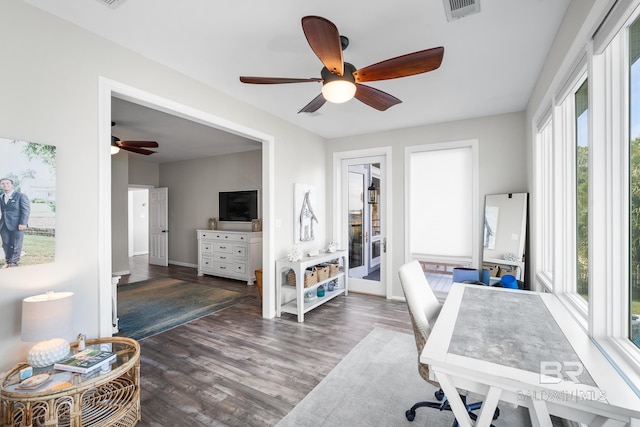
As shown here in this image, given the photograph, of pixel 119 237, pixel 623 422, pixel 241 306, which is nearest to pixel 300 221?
pixel 241 306

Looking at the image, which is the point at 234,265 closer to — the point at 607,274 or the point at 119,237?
the point at 119,237

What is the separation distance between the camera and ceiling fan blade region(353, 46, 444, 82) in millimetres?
1734

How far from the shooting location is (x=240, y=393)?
86.4 inches

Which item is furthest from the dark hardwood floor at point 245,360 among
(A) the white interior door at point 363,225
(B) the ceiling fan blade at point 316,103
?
(B) the ceiling fan blade at point 316,103

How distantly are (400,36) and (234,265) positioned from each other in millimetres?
4959

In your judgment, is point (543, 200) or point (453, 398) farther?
point (543, 200)

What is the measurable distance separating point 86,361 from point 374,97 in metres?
2.62

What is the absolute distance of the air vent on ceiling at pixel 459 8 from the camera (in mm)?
1730

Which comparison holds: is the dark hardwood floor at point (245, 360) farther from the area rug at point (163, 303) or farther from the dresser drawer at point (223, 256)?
the dresser drawer at point (223, 256)

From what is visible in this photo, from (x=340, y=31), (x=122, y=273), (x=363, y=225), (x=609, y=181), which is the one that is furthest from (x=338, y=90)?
(x=122, y=273)

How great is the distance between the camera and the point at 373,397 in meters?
2.14

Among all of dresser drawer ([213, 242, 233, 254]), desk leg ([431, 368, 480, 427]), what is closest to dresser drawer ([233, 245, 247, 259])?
dresser drawer ([213, 242, 233, 254])

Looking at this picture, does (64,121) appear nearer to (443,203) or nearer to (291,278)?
(291,278)

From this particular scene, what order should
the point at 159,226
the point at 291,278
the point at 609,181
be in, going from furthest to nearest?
the point at 159,226 < the point at 291,278 < the point at 609,181
